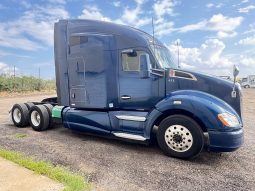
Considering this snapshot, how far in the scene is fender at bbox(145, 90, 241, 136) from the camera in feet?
14.9

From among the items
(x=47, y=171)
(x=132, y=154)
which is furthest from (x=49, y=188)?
(x=132, y=154)

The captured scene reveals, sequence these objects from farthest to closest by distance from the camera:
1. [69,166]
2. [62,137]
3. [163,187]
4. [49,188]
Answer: [62,137], [69,166], [163,187], [49,188]

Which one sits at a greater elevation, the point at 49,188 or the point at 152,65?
the point at 152,65

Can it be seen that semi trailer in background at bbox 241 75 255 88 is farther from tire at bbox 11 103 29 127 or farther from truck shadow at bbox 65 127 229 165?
tire at bbox 11 103 29 127

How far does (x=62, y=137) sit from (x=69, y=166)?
2.27 meters

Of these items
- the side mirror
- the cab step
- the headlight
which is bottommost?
the cab step

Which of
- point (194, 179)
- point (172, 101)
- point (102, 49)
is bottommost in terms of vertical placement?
point (194, 179)

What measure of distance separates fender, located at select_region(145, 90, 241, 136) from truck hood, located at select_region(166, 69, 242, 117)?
0.12m

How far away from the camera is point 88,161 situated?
4676 mm

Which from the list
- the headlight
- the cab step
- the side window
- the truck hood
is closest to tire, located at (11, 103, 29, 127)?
the cab step

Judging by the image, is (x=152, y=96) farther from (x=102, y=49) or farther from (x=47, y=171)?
(x=47, y=171)

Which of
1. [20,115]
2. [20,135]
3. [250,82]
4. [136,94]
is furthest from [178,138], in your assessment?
[250,82]

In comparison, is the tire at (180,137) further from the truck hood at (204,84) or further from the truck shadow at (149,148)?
the truck hood at (204,84)

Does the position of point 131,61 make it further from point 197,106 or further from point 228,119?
Answer: point 228,119
